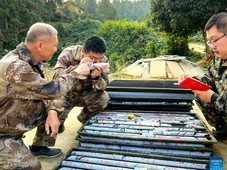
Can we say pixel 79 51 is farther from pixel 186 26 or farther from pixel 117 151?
pixel 186 26

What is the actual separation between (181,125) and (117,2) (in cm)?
7615

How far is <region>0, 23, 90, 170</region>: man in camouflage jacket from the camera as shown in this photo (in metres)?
2.09

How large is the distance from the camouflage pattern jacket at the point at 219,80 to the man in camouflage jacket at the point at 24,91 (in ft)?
4.72

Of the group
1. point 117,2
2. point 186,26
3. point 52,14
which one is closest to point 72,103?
point 186,26

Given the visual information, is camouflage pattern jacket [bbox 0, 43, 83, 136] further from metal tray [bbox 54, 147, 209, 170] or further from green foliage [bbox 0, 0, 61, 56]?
green foliage [bbox 0, 0, 61, 56]

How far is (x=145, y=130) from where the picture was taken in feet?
9.02

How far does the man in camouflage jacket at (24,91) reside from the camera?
2094mm

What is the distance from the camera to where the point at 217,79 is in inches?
112

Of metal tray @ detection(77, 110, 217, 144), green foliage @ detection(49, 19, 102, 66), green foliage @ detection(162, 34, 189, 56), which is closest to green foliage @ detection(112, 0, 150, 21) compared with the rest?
green foliage @ detection(49, 19, 102, 66)

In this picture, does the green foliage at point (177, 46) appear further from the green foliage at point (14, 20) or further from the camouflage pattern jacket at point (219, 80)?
the camouflage pattern jacket at point (219, 80)

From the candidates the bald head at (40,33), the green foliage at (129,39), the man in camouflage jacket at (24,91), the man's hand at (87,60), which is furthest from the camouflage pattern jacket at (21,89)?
the green foliage at (129,39)

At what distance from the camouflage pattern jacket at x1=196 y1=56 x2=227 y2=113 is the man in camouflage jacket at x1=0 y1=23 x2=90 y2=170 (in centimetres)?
144

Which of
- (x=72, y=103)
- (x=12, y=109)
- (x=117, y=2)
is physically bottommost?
(x=72, y=103)

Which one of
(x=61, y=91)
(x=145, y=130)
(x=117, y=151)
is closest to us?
(x=61, y=91)
